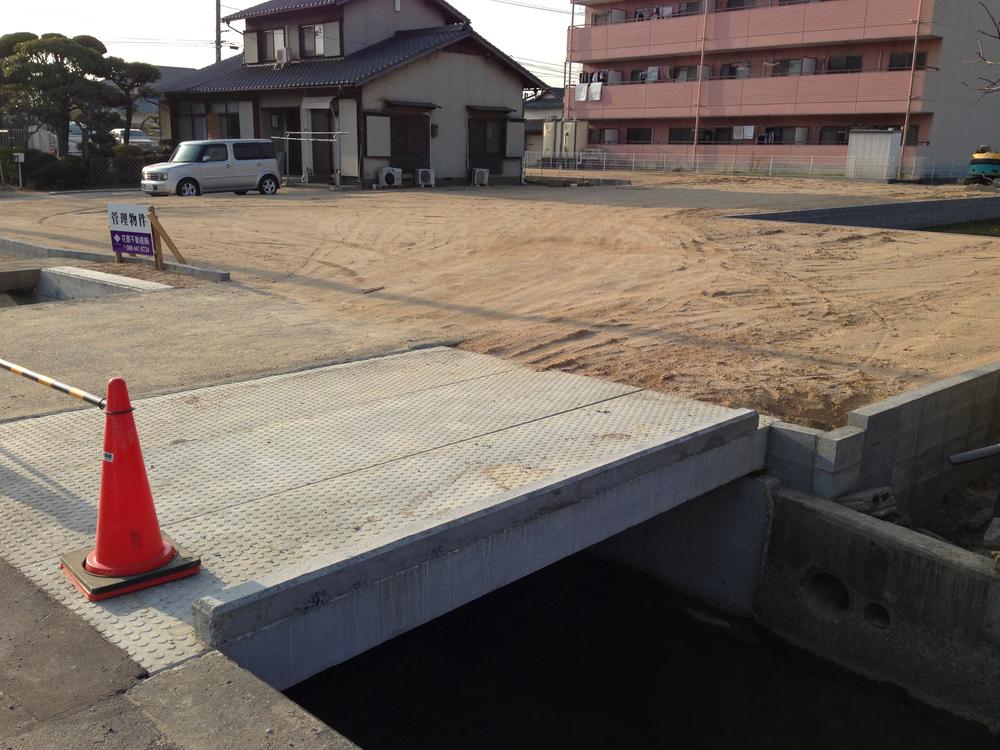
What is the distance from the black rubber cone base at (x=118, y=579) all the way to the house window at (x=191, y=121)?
3377 cm

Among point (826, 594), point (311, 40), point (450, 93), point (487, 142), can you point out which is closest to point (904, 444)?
point (826, 594)

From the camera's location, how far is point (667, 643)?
256 inches

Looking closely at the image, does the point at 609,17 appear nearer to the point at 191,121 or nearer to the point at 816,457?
the point at 191,121

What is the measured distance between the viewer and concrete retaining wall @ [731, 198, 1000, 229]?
18109mm

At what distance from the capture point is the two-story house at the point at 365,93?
29.2m

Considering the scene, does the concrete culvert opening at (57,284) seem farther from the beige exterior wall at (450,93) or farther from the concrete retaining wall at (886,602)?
the beige exterior wall at (450,93)

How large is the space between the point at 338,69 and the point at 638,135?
76.3ft

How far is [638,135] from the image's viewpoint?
4862cm

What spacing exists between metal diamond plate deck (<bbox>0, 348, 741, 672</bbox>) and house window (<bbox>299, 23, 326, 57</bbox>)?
91.0 feet

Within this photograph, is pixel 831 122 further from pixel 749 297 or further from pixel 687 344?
pixel 687 344

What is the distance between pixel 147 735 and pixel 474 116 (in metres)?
31.6

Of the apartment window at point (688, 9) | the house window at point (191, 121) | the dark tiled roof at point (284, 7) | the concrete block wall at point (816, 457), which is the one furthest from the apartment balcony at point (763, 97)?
the concrete block wall at point (816, 457)

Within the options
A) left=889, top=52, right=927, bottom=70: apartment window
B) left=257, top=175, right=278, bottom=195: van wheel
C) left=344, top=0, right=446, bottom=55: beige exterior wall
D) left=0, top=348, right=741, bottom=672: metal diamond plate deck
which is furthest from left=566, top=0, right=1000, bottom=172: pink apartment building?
left=0, top=348, right=741, bottom=672: metal diamond plate deck

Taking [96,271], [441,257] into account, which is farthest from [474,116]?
[96,271]
